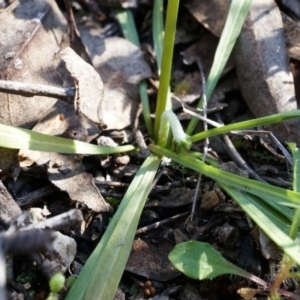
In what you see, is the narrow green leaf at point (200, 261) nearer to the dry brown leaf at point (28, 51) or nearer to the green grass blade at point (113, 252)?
the green grass blade at point (113, 252)

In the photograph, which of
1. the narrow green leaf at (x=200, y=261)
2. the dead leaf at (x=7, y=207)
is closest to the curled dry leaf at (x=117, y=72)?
the dead leaf at (x=7, y=207)

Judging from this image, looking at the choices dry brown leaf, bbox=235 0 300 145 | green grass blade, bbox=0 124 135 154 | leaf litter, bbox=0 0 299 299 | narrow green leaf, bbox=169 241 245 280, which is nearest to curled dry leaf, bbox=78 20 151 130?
leaf litter, bbox=0 0 299 299

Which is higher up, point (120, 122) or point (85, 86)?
point (85, 86)

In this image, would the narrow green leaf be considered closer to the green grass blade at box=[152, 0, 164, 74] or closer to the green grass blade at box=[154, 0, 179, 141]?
the green grass blade at box=[154, 0, 179, 141]

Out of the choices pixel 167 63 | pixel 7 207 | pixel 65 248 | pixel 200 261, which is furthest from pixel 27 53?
pixel 200 261

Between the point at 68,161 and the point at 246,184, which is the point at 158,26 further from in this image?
the point at 246,184

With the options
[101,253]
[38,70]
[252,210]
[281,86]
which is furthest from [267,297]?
[38,70]

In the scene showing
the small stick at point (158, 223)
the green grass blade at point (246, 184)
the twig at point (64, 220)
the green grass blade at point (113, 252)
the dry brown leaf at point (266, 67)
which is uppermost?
the twig at point (64, 220)
